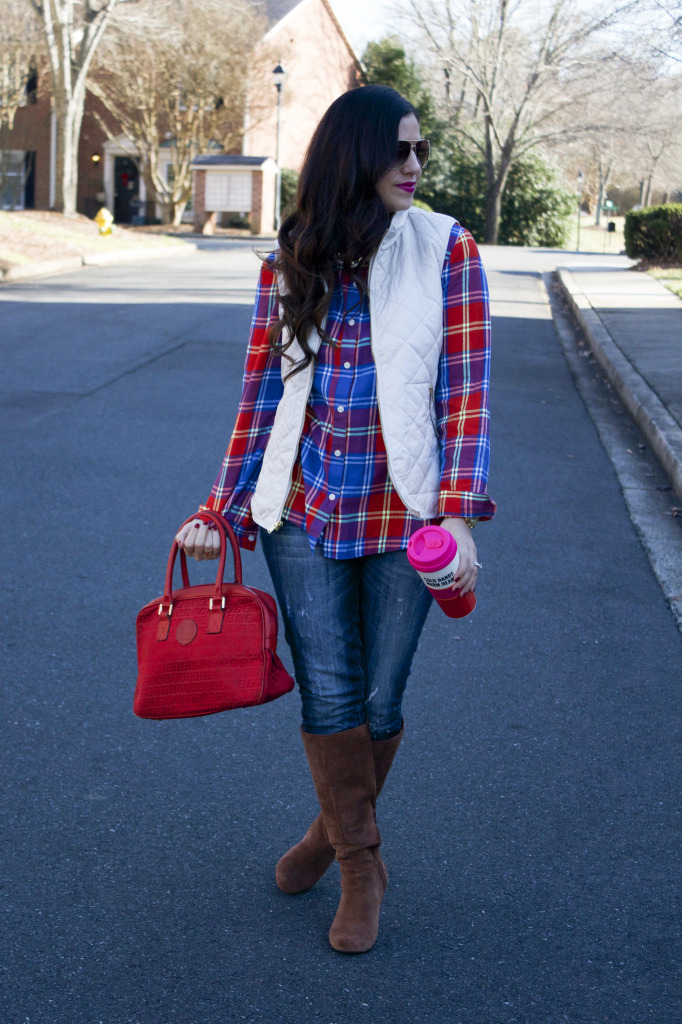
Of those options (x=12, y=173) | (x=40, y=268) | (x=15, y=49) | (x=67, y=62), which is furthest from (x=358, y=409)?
(x=12, y=173)

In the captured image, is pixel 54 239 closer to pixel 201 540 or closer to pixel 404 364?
pixel 201 540

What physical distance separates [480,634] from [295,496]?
231 centimetres

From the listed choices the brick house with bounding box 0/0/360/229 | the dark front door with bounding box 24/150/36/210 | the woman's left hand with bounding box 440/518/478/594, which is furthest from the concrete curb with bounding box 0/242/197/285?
the dark front door with bounding box 24/150/36/210

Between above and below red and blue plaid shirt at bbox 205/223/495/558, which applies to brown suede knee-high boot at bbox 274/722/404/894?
below

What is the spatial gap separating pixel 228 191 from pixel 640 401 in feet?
103

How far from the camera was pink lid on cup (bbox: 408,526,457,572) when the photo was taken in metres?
2.12

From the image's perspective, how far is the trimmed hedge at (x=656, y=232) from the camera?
2262 centimetres

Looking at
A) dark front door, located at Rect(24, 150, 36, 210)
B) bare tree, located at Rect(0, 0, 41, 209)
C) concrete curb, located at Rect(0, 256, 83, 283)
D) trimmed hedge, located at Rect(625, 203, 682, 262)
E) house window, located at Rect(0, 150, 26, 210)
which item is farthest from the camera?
dark front door, located at Rect(24, 150, 36, 210)

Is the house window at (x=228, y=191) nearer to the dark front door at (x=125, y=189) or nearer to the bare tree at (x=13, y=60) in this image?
the dark front door at (x=125, y=189)

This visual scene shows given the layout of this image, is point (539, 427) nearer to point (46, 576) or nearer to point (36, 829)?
point (46, 576)

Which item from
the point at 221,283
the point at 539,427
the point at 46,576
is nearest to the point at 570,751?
the point at 46,576

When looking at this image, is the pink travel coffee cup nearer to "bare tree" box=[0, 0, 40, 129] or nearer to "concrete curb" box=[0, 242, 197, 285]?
"concrete curb" box=[0, 242, 197, 285]

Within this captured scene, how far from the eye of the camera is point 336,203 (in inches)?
91.7

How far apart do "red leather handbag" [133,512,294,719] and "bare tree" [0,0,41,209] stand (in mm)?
33242
